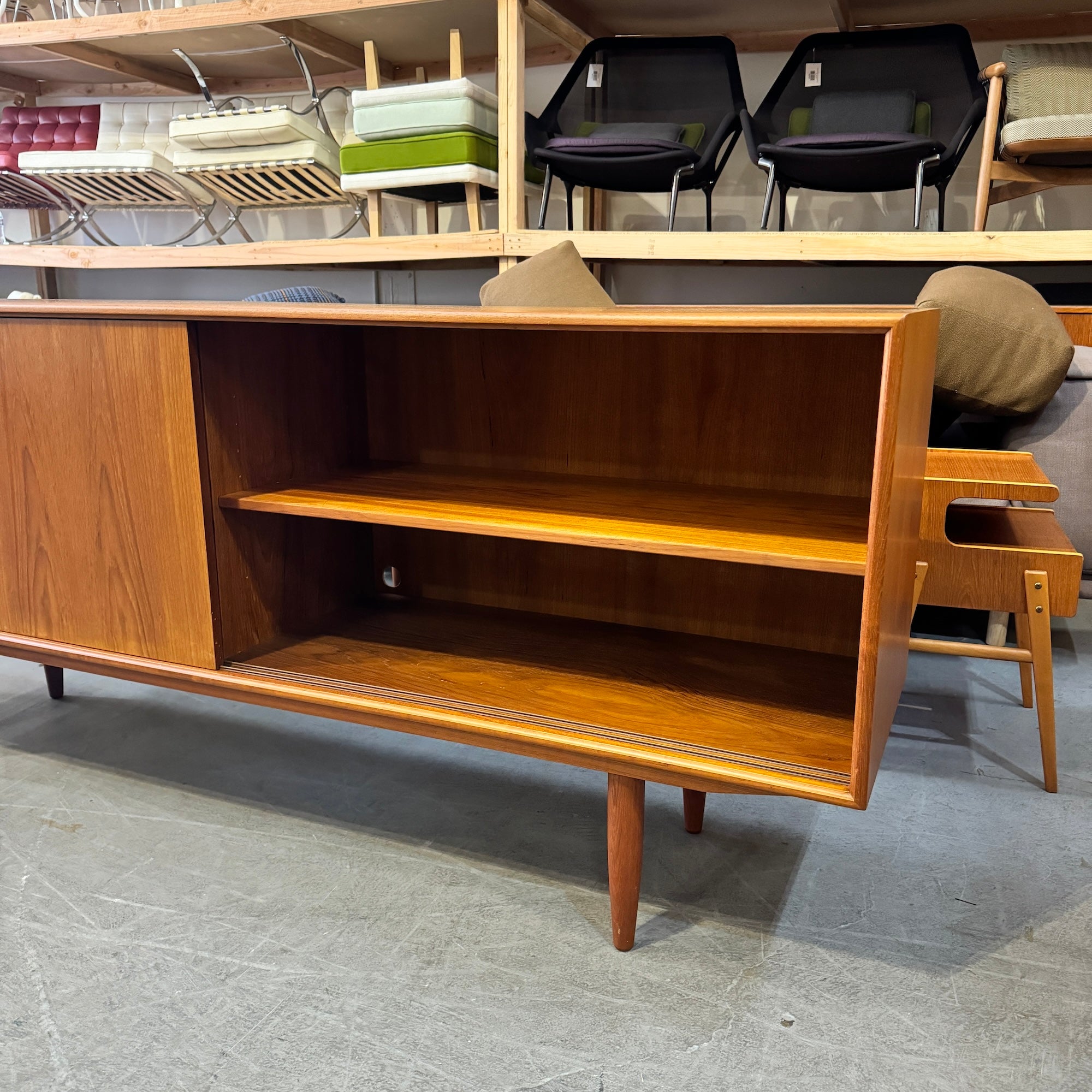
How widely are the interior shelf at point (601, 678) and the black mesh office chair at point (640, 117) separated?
246 cm

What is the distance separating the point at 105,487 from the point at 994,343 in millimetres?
1849

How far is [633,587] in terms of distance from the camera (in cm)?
165

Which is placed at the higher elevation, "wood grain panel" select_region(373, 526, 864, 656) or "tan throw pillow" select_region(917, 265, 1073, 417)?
"tan throw pillow" select_region(917, 265, 1073, 417)

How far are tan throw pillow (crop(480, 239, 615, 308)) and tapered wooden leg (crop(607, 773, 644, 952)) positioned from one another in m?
1.06

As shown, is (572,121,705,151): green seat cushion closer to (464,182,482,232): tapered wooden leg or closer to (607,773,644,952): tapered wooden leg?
(464,182,482,232): tapered wooden leg

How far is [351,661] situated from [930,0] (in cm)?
398

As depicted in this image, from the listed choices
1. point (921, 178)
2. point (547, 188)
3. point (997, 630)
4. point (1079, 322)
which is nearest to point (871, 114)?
point (921, 178)

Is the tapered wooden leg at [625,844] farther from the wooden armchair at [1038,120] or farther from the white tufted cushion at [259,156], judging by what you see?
the white tufted cushion at [259,156]

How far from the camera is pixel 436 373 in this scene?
1.73 metres

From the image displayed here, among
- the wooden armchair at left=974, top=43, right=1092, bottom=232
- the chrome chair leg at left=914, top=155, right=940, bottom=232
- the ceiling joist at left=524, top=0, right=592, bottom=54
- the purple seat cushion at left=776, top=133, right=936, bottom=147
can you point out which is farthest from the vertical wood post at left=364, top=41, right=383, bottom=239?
the wooden armchair at left=974, top=43, right=1092, bottom=232

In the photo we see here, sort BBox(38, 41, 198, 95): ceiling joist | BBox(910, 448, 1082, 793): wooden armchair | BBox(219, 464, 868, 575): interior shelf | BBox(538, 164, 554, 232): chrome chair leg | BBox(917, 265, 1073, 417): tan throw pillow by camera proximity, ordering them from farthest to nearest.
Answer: BBox(38, 41, 198, 95): ceiling joist
BBox(538, 164, 554, 232): chrome chair leg
BBox(917, 265, 1073, 417): tan throw pillow
BBox(910, 448, 1082, 793): wooden armchair
BBox(219, 464, 868, 575): interior shelf

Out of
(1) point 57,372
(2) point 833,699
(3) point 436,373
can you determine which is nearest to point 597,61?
(3) point 436,373

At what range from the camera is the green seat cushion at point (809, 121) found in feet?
12.0

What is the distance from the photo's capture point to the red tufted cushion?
5.08m
